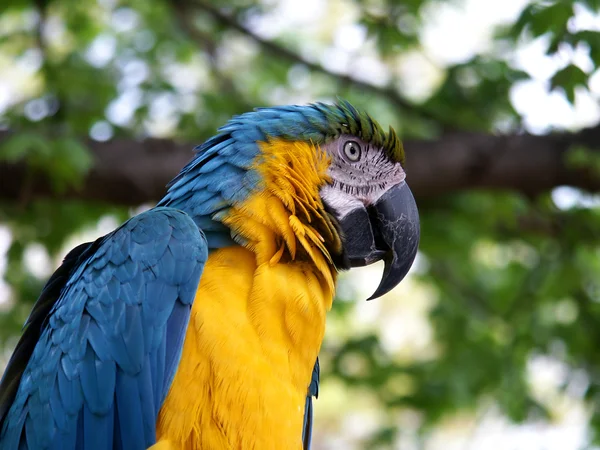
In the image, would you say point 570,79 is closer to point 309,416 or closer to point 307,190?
point 307,190

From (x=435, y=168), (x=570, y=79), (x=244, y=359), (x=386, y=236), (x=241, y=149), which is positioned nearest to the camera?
(x=244, y=359)

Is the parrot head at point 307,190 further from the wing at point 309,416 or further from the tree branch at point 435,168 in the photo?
the tree branch at point 435,168

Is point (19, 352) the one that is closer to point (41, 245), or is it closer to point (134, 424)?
point (134, 424)

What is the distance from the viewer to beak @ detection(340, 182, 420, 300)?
10.9 feet

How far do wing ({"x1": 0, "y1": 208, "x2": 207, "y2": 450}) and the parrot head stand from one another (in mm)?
213

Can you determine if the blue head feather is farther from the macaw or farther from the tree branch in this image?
the tree branch

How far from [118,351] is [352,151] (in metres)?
1.29

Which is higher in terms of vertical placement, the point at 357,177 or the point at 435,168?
the point at 357,177

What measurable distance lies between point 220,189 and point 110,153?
9.81ft

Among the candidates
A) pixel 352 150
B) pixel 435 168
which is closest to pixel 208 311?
pixel 352 150

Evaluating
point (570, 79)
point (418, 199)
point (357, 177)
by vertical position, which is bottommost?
point (418, 199)

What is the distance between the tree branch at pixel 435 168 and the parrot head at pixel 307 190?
252cm

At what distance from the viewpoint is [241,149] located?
3178 millimetres

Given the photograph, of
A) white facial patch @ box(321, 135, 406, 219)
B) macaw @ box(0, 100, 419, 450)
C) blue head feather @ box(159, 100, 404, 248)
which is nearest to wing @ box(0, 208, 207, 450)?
macaw @ box(0, 100, 419, 450)
